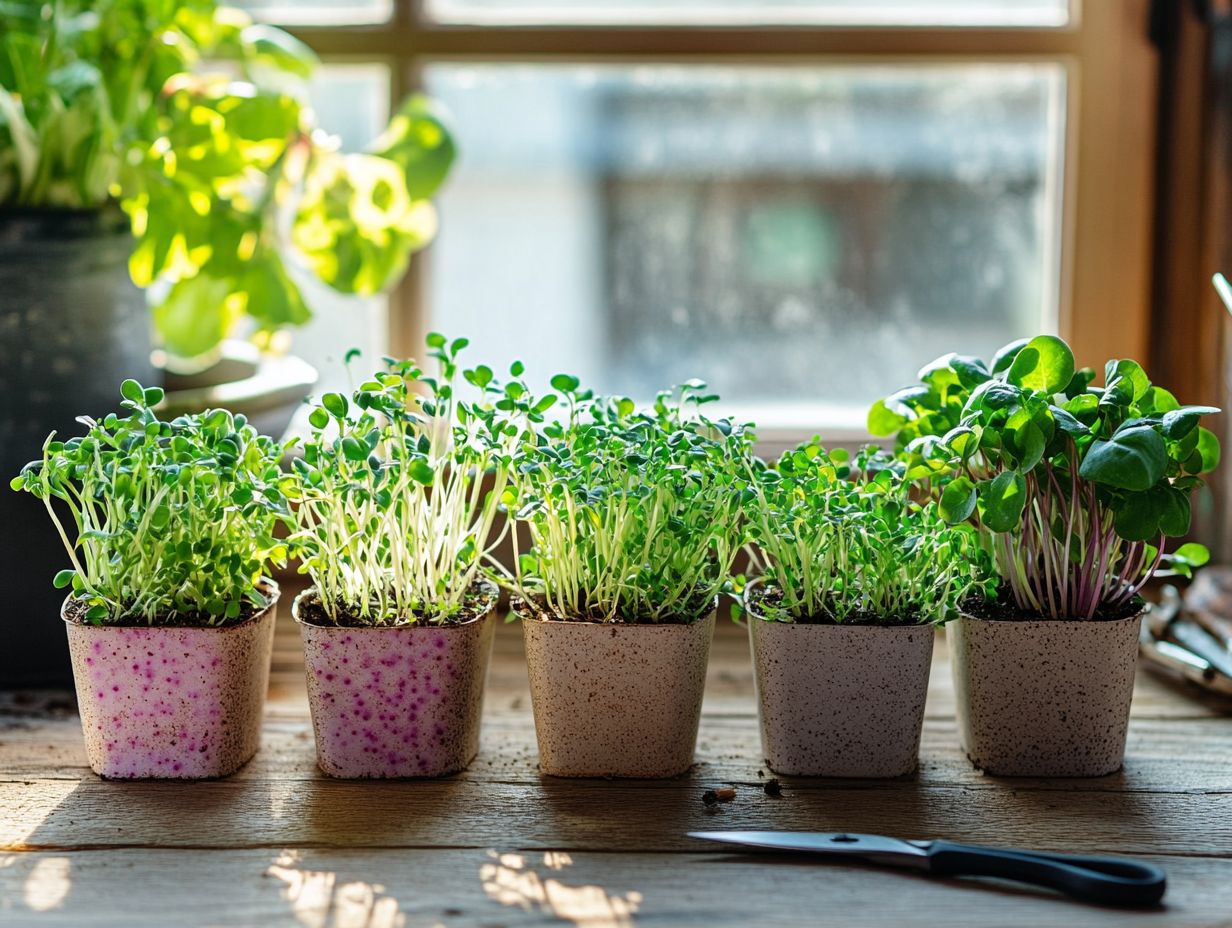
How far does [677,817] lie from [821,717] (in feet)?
0.47

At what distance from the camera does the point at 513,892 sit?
2.74 ft

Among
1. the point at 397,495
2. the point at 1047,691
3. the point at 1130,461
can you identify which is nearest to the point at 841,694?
the point at 1047,691

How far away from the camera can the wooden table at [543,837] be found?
81cm

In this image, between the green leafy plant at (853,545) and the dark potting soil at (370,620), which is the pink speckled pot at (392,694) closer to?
the dark potting soil at (370,620)

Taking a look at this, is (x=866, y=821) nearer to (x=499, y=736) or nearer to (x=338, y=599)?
(x=499, y=736)

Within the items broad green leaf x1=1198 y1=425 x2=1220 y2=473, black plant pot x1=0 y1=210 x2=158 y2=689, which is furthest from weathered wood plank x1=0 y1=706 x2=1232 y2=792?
broad green leaf x1=1198 y1=425 x2=1220 y2=473

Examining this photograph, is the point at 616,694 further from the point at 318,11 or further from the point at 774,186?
the point at 318,11

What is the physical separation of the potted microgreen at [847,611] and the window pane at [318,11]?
0.81 metres

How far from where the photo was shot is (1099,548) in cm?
101

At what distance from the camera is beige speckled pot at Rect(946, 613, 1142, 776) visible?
3.26ft

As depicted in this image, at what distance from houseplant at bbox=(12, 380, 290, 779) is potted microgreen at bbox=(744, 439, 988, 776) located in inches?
15.4

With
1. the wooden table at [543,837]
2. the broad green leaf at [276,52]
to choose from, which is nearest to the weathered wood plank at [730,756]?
the wooden table at [543,837]

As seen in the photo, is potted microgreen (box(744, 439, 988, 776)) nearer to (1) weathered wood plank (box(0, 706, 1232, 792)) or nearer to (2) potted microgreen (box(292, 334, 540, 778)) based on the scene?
(1) weathered wood plank (box(0, 706, 1232, 792))

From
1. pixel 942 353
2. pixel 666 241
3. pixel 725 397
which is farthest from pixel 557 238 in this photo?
pixel 942 353
